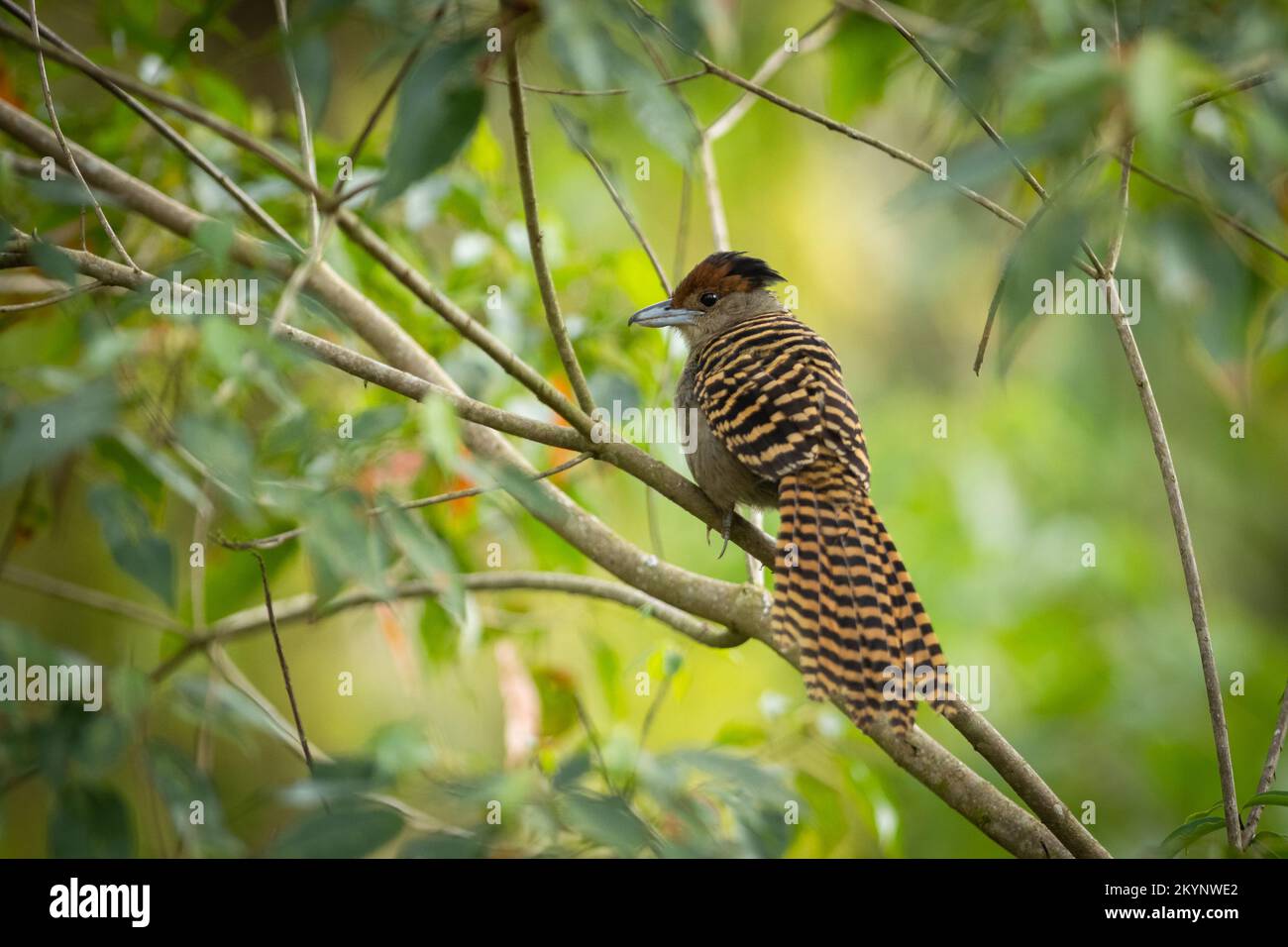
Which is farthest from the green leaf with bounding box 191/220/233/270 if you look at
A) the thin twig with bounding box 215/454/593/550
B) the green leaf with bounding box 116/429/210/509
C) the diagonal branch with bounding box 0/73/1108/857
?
the green leaf with bounding box 116/429/210/509

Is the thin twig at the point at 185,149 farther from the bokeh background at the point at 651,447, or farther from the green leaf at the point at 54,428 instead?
the green leaf at the point at 54,428

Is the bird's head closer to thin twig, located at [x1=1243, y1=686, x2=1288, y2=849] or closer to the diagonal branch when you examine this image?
the diagonal branch

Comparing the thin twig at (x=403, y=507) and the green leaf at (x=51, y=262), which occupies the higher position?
the green leaf at (x=51, y=262)

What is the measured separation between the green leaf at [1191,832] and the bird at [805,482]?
0.50m

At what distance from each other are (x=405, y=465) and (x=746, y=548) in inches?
43.8

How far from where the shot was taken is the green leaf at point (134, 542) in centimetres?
222

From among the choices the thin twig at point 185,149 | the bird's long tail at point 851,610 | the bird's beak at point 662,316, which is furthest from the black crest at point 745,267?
the thin twig at point 185,149

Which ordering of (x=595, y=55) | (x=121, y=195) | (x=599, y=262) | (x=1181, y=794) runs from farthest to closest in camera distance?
1. (x=1181, y=794)
2. (x=599, y=262)
3. (x=121, y=195)
4. (x=595, y=55)

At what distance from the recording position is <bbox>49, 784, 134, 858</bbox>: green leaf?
1904mm

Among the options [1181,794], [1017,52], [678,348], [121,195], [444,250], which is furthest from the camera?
[444,250]

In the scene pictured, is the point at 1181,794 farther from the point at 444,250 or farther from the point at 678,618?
the point at 444,250
